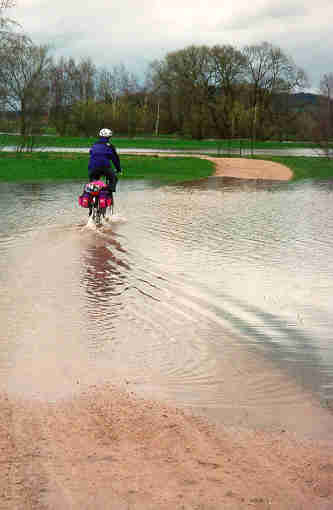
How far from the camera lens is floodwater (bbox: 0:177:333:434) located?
211 inches

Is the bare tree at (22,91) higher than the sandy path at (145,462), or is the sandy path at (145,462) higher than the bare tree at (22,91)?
the bare tree at (22,91)

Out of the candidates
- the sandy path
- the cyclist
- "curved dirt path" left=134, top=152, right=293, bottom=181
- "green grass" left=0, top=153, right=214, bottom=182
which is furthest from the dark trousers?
"curved dirt path" left=134, top=152, right=293, bottom=181

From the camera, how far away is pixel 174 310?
746 cm

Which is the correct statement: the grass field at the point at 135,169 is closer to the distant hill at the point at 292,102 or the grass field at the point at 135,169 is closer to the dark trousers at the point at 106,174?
the dark trousers at the point at 106,174

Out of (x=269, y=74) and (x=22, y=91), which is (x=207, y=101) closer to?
(x=269, y=74)

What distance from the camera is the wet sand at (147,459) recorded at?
3561mm

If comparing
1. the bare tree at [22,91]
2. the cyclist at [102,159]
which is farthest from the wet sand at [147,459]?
the bare tree at [22,91]

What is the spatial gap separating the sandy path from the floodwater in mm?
363

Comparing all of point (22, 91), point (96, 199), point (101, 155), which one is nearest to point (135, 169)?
point (22, 91)

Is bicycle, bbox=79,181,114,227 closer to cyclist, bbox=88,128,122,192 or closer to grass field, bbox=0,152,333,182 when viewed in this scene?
cyclist, bbox=88,128,122,192

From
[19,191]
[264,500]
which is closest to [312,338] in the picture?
[264,500]

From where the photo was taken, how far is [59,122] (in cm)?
9606

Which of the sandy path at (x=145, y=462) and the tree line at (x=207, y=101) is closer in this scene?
the sandy path at (x=145, y=462)

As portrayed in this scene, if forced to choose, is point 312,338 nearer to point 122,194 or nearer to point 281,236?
point 281,236
